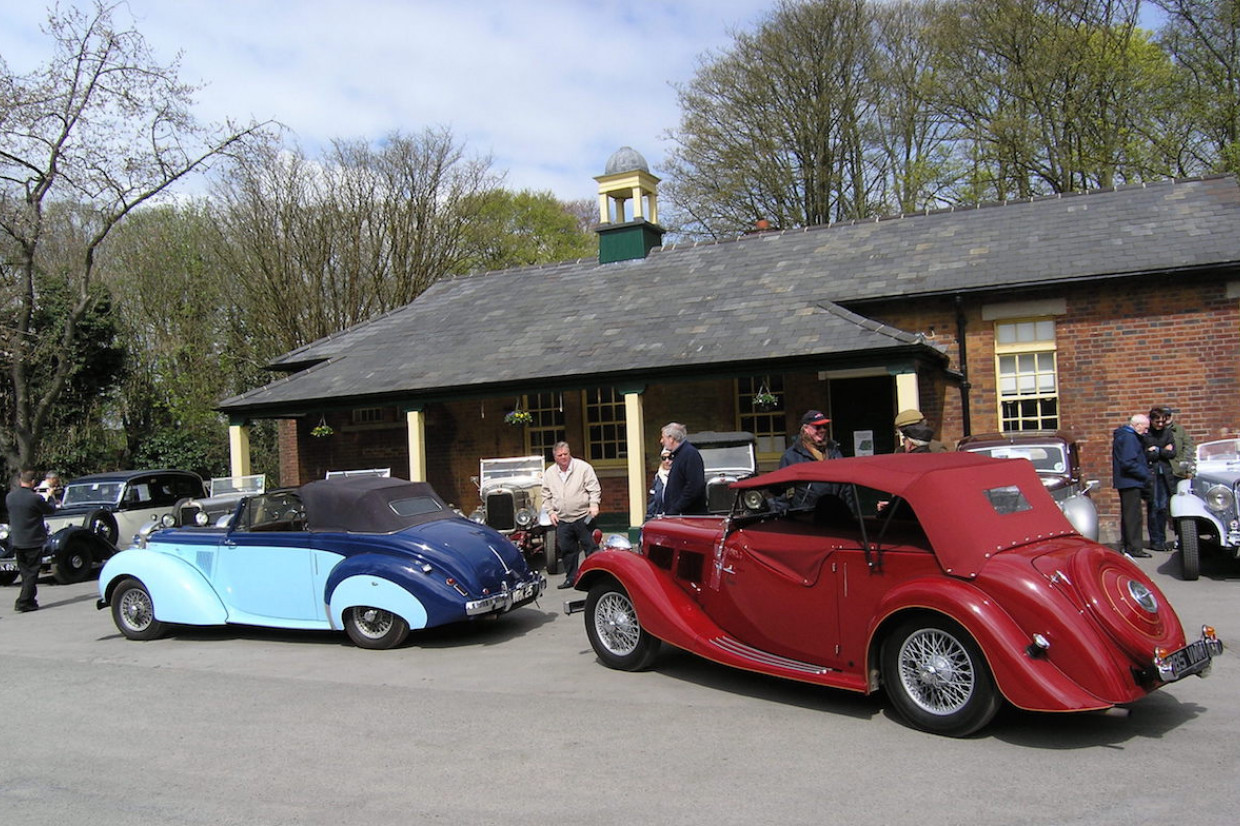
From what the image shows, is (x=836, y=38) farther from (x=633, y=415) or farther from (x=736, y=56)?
(x=633, y=415)

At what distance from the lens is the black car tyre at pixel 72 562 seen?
548 inches

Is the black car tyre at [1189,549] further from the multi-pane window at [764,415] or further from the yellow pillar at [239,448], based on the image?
the yellow pillar at [239,448]

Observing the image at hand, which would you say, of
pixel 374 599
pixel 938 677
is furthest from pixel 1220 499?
pixel 374 599

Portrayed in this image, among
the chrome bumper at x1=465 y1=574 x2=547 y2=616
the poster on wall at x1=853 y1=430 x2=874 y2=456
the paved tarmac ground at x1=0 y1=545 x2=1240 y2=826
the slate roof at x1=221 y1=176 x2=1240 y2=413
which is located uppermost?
the slate roof at x1=221 y1=176 x2=1240 y2=413

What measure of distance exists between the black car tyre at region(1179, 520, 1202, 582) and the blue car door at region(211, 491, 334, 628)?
8154 mm

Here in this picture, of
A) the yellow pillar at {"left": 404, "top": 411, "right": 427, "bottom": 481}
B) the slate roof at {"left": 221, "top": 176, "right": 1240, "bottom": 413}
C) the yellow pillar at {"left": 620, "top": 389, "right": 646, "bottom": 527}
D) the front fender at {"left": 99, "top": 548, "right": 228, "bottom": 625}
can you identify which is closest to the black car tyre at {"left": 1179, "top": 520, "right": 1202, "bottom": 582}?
the slate roof at {"left": 221, "top": 176, "right": 1240, "bottom": 413}

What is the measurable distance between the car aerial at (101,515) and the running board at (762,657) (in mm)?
10167

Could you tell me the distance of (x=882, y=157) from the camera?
98.3 feet

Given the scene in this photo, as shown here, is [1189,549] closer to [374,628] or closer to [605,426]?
[374,628]

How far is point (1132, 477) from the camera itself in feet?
35.8

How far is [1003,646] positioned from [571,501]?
572 cm

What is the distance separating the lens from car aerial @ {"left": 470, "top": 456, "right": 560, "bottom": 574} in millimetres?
12305

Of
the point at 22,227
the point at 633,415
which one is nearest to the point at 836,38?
the point at 633,415

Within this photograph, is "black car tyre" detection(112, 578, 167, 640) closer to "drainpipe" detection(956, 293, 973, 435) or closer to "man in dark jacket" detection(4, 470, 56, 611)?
"man in dark jacket" detection(4, 470, 56, 611)
